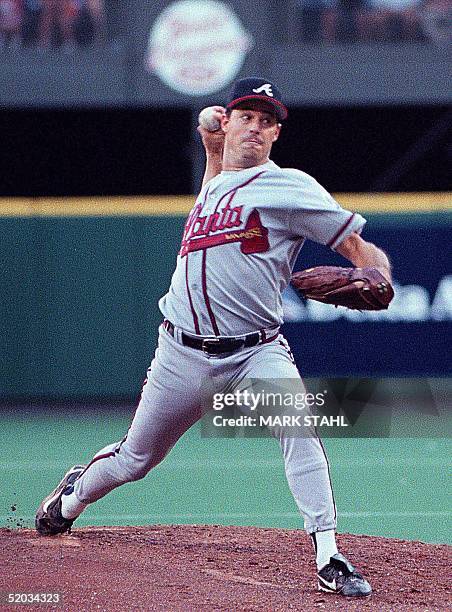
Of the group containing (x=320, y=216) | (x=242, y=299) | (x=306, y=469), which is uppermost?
(x=320, y=216)

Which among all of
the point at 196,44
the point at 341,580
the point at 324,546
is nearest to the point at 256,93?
the point at 324,546

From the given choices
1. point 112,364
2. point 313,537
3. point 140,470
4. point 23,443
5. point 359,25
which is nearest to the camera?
point 313,537

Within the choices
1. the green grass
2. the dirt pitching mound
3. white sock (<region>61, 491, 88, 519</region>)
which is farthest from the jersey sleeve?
the green grass

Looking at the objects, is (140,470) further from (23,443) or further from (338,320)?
(338,320)

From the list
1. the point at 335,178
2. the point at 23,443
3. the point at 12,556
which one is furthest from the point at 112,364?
the point at 335,178

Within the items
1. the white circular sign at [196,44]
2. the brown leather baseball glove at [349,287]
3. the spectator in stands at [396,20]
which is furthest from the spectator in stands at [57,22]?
the brown leather baseball glove at [349,287]

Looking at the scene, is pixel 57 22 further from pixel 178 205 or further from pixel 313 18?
pixel 178 205
